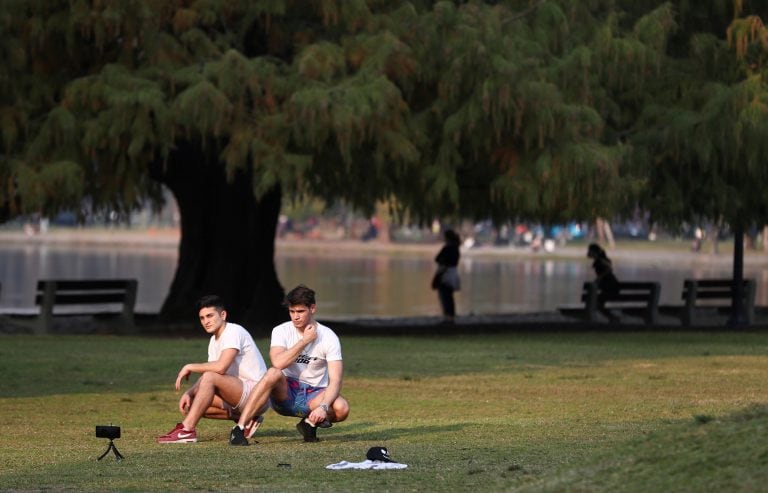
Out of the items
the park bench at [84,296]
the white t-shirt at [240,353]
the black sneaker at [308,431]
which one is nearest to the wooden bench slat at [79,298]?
the park bench at [84,296]

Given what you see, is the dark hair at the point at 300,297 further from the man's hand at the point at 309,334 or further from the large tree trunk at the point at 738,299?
the large tree trunk at the point at 738,299

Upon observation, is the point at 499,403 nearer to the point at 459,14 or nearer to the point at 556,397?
the point at 556,397

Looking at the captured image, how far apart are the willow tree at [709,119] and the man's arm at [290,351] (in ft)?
44.6

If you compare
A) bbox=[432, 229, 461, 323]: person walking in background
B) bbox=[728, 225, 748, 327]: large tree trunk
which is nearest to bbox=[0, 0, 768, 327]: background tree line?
bbox=[432, 229, 461, 323]: person walking in background

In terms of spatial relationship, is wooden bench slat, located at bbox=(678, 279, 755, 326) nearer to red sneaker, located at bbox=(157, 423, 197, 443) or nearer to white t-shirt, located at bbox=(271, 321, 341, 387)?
white t-shirt, located at bbox=(271, 321, 341, 387)

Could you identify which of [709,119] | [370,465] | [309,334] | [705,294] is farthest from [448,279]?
[370,465]

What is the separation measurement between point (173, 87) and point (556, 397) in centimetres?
921

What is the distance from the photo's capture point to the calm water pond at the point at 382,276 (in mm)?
40344

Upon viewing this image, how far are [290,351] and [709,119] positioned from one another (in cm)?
1421

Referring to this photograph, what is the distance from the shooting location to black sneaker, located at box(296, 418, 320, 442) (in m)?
12.1

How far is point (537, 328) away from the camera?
28.5 meters

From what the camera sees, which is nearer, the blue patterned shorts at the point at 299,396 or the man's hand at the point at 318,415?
the man's hand at the point at 318,415

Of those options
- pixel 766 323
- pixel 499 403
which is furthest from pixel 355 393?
pixel 766 323

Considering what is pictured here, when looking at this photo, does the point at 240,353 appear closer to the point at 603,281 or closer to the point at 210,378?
the point at 210,378
